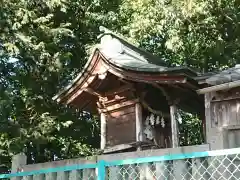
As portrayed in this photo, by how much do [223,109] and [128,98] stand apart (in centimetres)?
239

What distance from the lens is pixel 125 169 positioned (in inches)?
134

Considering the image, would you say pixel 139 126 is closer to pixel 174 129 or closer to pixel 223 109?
pixel 174 129

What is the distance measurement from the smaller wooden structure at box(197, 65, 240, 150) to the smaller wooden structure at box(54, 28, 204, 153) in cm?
72

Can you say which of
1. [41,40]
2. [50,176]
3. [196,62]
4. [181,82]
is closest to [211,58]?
[196,62]

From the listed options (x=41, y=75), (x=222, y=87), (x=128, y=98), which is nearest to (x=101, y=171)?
(x=222, y=87)

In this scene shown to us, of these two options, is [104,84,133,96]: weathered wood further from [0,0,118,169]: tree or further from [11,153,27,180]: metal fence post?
[11,153,27,180]: metal fence post

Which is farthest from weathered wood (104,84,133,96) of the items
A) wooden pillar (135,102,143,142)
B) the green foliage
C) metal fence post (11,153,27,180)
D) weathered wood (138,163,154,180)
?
weathered wood (138,163,154,180)

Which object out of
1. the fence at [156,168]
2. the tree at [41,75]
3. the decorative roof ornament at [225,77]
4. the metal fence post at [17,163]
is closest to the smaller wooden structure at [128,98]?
the decorative roof ornament at [225,77]

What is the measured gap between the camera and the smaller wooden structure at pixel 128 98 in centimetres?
729

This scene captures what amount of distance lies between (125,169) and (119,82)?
470 cm

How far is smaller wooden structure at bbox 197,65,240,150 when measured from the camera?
228 inches

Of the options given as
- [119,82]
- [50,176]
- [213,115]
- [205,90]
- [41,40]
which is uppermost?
[41,40]

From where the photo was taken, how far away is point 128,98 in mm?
7938

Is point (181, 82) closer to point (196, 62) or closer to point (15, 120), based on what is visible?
point (15, 120)
